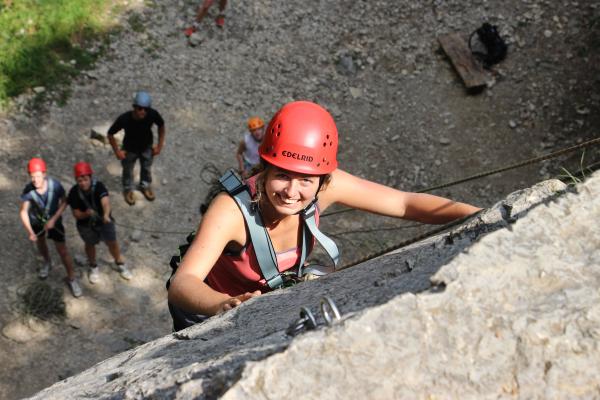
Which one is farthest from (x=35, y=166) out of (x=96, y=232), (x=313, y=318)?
(x=313, y=318)

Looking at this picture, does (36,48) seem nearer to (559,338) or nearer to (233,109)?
(233,109)

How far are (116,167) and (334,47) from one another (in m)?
5.13

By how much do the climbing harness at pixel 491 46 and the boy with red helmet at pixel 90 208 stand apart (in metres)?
7.51

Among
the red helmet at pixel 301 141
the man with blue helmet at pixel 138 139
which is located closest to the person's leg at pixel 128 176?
the man with blue helmet at pixel 138 139

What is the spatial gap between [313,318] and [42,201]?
19.8 ft

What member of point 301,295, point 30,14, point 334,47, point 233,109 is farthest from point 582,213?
point 30,14

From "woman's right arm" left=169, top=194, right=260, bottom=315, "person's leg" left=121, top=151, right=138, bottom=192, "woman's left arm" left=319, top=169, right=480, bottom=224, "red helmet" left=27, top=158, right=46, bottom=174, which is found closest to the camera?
"woman's right arm" left=169, top=194, right=260, bottom=315

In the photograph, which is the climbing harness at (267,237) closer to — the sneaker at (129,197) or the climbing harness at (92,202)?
the climbing harness at (92,202)

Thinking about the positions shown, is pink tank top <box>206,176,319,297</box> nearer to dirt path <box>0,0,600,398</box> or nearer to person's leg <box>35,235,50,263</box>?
dirt path <box>0,0,600,398</box>

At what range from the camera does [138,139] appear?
8531 mm

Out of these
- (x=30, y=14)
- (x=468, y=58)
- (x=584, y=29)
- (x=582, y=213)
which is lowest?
(x=30, y=14)

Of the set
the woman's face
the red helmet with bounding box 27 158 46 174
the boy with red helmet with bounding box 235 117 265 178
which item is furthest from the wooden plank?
the woman's face

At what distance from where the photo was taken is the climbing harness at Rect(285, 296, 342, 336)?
1.90 m

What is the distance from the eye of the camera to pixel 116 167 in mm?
9906
